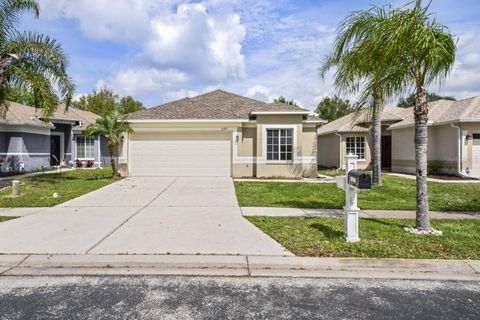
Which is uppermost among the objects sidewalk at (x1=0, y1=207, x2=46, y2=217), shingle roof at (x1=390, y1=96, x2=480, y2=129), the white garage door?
shingle roof at (x1=390, y1=96, x2=480, y2=129)

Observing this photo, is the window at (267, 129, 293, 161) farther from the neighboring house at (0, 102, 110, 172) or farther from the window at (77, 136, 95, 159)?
the window at (77, 136, 95, 159)

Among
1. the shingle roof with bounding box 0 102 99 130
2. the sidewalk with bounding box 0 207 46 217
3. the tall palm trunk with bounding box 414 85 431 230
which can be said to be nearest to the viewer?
the tall palm trunk with bounding box 414 85 431 230

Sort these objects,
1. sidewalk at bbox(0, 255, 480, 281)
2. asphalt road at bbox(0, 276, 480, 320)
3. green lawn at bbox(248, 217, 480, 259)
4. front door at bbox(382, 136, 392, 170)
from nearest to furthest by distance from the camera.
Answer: asphalt road at bbox(0, 276, 480, 320) < sidewalk at bbox(0, 255, 480, 281) < green lawn at bbox(248, 217, 480, 259) < front door at bbox(382, 136, 392, 170)

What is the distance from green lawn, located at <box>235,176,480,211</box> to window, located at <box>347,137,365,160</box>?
869cm

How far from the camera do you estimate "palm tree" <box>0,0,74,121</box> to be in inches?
473

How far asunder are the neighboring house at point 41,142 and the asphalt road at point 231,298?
16.2 meters

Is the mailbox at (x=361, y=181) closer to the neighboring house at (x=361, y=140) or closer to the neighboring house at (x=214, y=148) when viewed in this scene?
the neighboring house at (x=214, y=148)

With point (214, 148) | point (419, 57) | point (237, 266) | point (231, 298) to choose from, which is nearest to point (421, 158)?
point (419, 57)

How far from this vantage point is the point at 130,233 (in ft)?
21.4

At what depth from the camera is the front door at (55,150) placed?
921 inches

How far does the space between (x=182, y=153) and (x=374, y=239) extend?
1296cm

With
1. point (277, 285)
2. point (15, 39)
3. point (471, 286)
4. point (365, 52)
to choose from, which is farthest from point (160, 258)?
point (15, 39)

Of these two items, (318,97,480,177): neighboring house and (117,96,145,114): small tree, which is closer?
(318,97,480,177): neighboring house

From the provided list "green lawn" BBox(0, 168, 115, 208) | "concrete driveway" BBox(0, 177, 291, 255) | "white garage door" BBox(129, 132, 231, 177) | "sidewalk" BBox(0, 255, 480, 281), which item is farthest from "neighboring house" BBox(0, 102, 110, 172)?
"sidewalk" BBox(0, 255, 480, 281)
